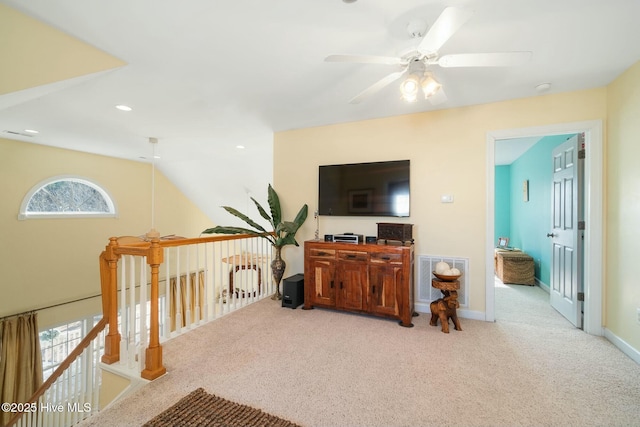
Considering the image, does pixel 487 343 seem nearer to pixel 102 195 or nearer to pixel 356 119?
pixel 356 119

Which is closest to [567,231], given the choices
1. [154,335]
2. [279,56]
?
[279,56]

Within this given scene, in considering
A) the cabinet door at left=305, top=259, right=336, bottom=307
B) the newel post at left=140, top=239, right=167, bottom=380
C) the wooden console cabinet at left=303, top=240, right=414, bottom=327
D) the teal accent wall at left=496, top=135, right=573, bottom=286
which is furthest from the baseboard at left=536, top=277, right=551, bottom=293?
the newel post at left=140, top=239, right=167, bottom=380

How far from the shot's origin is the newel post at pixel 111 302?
2258 mm

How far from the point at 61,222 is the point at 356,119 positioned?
5874 millimetres

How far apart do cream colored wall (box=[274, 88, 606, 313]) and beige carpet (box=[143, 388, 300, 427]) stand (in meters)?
2.46

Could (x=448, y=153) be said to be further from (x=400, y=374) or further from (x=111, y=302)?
(x=111, y=302)

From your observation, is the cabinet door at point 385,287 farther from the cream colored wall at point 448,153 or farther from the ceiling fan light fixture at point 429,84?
the ceiling fan light fixture at point 429,84

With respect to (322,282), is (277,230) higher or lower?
higher

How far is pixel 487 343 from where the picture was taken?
2568mm

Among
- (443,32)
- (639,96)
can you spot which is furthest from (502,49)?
(639,96)

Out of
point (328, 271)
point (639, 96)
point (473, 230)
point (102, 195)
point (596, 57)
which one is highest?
point (596, 57)

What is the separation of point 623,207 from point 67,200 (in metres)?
→ 8.33

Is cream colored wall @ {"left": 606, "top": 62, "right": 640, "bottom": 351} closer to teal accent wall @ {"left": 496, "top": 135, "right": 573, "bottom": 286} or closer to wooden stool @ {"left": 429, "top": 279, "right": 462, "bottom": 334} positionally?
wooden stool @ {"left": 429, "top": 279, "right": 462, "bottom": 334}

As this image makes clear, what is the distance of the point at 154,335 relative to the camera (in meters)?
2.11
